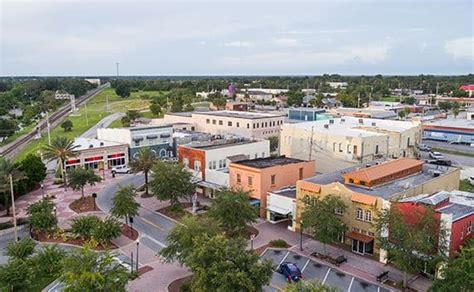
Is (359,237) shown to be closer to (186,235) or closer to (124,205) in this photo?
(186,235)

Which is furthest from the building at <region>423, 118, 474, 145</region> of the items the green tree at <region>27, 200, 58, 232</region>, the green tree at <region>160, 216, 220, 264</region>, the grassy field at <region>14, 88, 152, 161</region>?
the green tree at <region>27, 200, 58, 232</region>

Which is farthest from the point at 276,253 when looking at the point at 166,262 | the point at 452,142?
the point at 452,142

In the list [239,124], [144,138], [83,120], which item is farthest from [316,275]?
[83,120]

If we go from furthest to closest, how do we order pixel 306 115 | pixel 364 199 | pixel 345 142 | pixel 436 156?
pixel 306 115, pixel 436 156, pixel 345 142, pixel 364 199

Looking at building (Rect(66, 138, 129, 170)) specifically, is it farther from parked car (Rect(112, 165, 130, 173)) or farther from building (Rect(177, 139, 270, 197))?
building (Rect(177, 139, 270, 197))

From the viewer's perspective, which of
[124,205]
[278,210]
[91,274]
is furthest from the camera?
[278,210]

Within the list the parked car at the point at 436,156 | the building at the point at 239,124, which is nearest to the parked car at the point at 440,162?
the parked car at the point at 436,156

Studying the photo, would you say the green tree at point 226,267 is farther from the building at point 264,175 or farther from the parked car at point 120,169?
the parked car at point 120,169
